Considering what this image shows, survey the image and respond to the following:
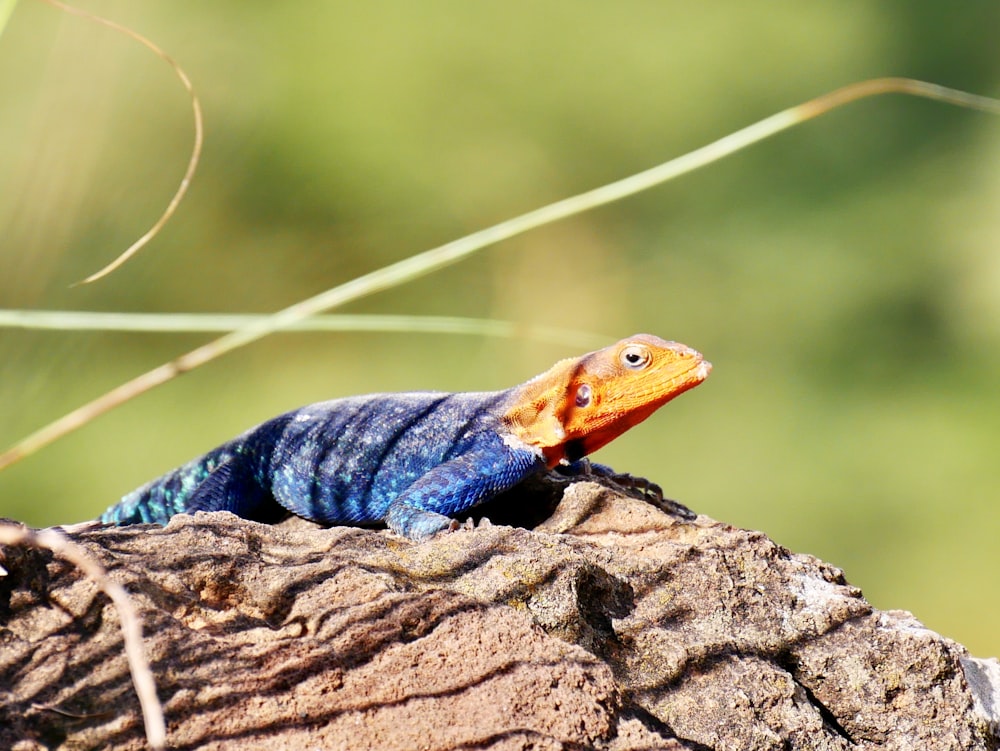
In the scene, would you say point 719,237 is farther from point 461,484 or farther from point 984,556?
point 461,484

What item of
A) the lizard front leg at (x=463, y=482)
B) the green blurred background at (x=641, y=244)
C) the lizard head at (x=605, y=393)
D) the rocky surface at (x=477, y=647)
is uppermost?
the green blurred background at (x=641, y=244)

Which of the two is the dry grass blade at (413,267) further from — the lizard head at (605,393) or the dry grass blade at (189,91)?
the lizard head at (605,393)

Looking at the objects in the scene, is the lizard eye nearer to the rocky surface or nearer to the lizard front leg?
the lizard front leg

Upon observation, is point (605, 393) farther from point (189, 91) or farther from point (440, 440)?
point (189, 91)

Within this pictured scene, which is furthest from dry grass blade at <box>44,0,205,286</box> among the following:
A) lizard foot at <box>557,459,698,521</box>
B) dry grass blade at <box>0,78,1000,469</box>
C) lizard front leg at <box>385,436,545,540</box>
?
lizard foot at <box>557,459,698,521</box>

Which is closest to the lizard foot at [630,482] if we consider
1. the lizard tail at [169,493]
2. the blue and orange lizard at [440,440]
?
the blue and orange lizard at [440,440]

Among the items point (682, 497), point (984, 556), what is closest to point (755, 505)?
point (682, 497)
